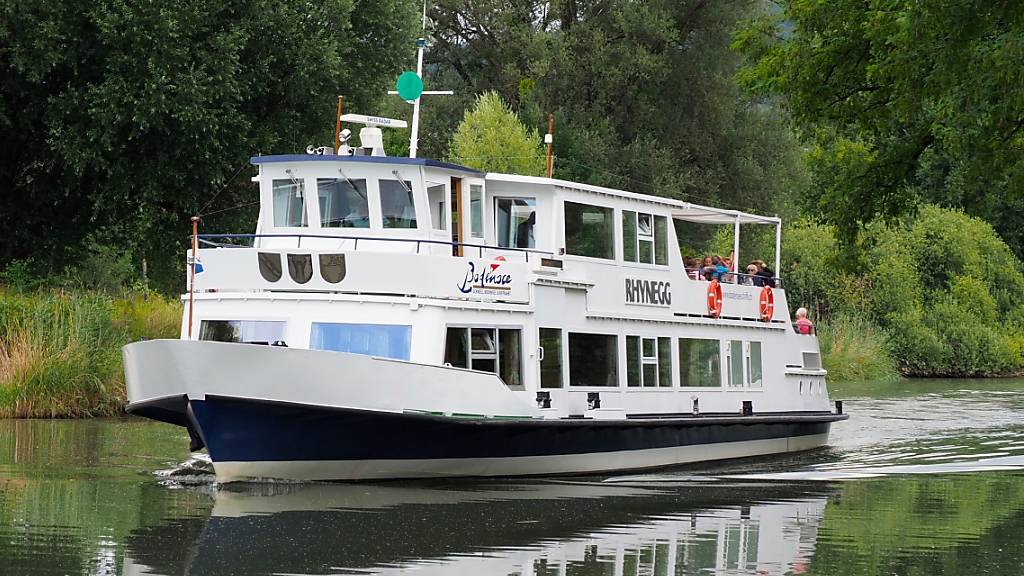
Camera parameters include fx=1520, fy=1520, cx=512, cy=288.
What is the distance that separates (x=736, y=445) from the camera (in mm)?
22016

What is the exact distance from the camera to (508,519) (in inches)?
576

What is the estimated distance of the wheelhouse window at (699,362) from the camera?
21344 mm

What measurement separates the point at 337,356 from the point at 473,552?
4.21 m

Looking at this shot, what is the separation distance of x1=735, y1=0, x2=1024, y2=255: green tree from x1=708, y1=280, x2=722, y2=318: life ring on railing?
11.6ft

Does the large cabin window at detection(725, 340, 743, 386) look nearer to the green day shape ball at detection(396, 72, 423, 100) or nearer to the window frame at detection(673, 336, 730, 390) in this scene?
the window frame at detection(673, 336, 730, 390)

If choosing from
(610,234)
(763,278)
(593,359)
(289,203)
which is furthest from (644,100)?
(289,203)

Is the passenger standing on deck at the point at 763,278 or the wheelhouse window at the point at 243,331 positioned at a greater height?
the passenger standing on deck at the point at 763,278

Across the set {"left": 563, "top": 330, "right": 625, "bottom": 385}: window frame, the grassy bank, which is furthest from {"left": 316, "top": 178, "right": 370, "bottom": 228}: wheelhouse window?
the grassy bank

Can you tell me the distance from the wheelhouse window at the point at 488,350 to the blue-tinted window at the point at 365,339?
52 centimetres

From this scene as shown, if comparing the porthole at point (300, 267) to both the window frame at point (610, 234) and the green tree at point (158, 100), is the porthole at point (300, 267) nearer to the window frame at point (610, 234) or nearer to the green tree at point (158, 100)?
the window frame at point (610, 234)

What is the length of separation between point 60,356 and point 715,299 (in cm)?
1052

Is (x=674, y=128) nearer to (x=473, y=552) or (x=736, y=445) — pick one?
(x=736, y=445)

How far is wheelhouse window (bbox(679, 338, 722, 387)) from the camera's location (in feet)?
70.0

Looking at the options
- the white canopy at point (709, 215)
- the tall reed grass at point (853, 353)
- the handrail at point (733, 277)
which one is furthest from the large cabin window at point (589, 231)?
the tall reed grass at point (853, 353)
